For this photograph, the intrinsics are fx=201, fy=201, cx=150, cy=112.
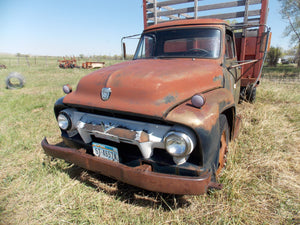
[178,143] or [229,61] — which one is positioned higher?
[229,61]

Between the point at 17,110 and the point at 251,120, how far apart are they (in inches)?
246

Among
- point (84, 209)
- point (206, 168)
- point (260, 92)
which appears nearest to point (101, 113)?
point (84, 209)

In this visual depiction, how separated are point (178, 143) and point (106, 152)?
865 mm

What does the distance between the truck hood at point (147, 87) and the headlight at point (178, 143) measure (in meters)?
0.21

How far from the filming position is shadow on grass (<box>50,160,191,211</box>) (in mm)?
2252

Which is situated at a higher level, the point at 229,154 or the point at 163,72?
the point at 163,72

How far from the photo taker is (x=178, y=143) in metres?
1.72

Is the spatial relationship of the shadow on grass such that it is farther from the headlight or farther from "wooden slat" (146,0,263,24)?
"wooden slat" (146,0,263,24)

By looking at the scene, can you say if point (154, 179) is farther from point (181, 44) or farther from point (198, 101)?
point (181, 44)

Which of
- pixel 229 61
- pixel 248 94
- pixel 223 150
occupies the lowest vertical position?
pixel 223 150

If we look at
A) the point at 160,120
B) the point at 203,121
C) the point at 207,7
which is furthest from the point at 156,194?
the point at 207,7

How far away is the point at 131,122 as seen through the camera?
6.49 ft

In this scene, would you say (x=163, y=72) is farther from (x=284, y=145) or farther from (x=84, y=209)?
(x=284, y=145)

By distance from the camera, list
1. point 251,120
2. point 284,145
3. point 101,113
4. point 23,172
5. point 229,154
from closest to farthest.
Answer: point 101,113, point 229,154, point 23,172, point 284,145, point 251,120
